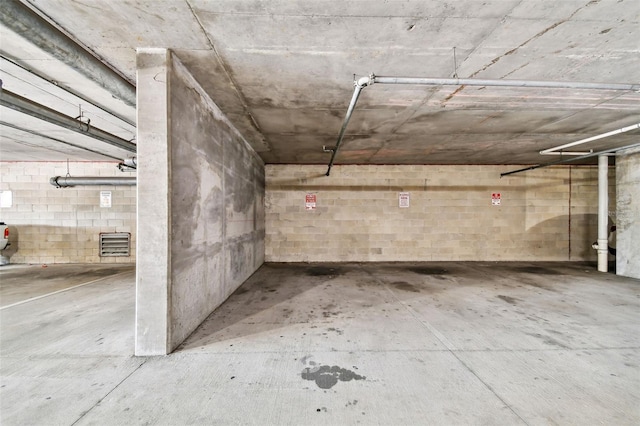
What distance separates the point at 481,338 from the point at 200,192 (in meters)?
3.19

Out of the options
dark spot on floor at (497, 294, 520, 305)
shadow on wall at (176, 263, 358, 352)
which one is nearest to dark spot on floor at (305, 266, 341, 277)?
shadow on wall at (176, 263, 358, 352)

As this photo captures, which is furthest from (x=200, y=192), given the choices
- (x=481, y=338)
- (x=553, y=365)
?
(x=553, y=365)

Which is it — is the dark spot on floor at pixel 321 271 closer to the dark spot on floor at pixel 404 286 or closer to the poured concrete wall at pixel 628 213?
the dark spot on floor at pixel 404 286

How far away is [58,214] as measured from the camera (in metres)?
5.96

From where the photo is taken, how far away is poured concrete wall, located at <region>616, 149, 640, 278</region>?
4.57 m

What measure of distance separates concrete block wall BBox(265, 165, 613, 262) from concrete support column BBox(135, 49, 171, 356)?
414 cm

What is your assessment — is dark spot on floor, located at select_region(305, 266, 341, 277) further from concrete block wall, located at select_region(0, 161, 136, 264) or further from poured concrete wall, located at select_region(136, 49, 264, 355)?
concrete block wall, located at select_region(0, 161, 136, 264)

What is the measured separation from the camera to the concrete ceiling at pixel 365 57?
1.61 meters

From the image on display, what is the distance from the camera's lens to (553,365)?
1.87 meters

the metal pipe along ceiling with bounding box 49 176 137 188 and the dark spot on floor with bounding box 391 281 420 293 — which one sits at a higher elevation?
the metal pipe along ceiling with bounding box 49 176 137 188

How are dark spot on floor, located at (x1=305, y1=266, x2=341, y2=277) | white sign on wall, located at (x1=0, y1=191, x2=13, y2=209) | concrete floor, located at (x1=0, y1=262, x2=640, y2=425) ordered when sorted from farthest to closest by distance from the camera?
white sign on wall, located at (x1=0, y1=191, x2=13, y2=209)
dark spot on floor, located at (x1=305, y1=266, x2=341, y2=277)
concrete floor, located at (x1=0, y1=262, x2=640, y2=425)

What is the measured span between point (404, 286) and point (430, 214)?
2932mm

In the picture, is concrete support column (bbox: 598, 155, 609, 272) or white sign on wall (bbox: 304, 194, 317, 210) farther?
white sign on wall (bbox: 304, 194, 317, 210)

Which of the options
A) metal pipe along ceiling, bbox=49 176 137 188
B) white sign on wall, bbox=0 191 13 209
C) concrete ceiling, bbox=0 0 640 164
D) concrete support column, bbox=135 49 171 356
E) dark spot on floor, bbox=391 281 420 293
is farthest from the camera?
white sign on wall, bbox=0 191 13 209
